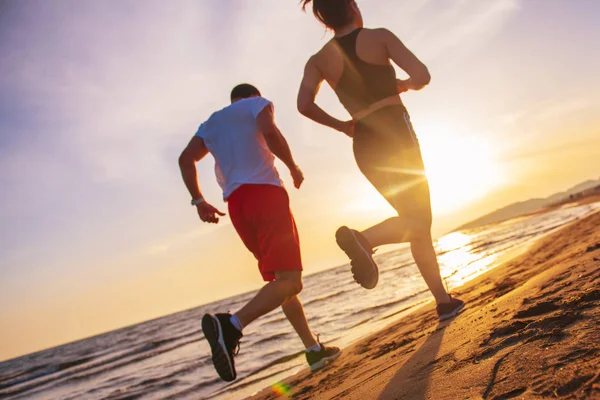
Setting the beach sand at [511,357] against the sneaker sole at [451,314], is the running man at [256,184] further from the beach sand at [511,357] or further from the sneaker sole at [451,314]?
the sneaker sole at [451,314]

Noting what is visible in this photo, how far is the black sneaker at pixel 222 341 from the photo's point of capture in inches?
98.4

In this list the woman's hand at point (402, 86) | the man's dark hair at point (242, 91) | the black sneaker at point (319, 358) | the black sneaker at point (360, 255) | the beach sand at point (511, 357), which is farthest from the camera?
the black sneaker at point (319, 358)

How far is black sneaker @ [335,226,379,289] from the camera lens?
2646 millimetres

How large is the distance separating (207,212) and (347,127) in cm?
124

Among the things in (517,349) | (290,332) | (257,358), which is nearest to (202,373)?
(257,358)

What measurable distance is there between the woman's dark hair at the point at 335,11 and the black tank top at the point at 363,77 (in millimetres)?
127

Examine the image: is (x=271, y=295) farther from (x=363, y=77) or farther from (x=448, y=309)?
(x=363, y=77)

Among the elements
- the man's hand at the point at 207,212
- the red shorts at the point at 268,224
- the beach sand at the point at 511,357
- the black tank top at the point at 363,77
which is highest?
the black tank top at the point at 363,77

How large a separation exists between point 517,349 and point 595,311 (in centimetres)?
35

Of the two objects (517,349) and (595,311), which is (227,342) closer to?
(517,349)

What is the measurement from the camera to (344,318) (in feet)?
26.2

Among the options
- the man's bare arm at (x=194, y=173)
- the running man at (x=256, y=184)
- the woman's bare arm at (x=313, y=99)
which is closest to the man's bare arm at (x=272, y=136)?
the running man at (x=256, y=184)

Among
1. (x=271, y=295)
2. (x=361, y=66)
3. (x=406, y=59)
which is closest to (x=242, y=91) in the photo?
(x=361, y=66)

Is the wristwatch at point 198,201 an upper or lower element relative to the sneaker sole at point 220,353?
upper
